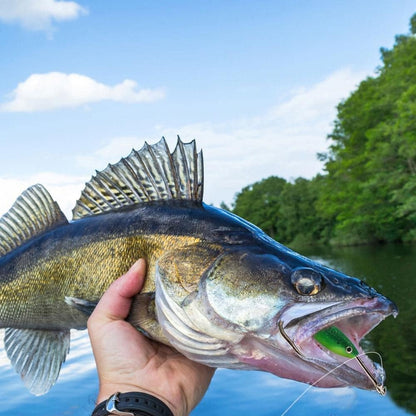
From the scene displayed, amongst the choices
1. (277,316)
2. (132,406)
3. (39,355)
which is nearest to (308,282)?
(277,316)

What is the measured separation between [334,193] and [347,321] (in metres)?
43.7

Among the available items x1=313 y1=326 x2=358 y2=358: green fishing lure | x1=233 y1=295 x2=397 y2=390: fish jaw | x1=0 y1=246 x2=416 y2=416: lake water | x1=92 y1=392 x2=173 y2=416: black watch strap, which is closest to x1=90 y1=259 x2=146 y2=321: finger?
x1=92 y1=392 x2=173 y2=416: black watch strap

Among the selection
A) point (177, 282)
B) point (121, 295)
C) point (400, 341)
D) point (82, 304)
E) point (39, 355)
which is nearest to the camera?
point (177, 282)

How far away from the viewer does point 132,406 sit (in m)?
2.17

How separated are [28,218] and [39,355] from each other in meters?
0.97

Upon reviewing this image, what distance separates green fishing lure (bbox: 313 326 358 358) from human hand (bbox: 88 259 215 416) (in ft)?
2.82

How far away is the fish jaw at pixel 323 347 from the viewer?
2004mm

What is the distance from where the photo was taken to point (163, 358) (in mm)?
2625

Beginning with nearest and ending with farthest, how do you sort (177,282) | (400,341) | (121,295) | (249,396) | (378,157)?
(177,282), (121,295), (249,396), (400,341), (378,157)

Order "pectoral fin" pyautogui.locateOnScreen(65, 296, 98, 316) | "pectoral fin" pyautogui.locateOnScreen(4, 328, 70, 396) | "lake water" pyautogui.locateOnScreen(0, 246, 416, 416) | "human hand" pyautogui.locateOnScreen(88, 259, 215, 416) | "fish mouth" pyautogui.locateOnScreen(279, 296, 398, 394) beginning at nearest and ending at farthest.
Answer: "fish mouth" pyautogui.locateOnScreen(279, 296, 398, 394) → "human hand" pyautogui.locateOnScreen(88, 259, 215, 416) → "pectoral fin" pyautogui.locateOnScreen(65, 296, 98, 316) → "pectoral fin" pyautogui.locateOnScreen(4, 328, 70, 396) → "lake water" pyautogui.locateOnScreen(0, 246, 416, 416)

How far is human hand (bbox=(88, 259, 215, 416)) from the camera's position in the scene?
7.93ft

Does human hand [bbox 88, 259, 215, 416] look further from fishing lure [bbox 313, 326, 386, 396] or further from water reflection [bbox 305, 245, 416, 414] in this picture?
water reflection [bbox 305, 245, 416, 414]

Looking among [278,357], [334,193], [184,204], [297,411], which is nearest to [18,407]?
[297,411]

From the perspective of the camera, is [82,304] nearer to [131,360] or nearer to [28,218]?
[131,360]
